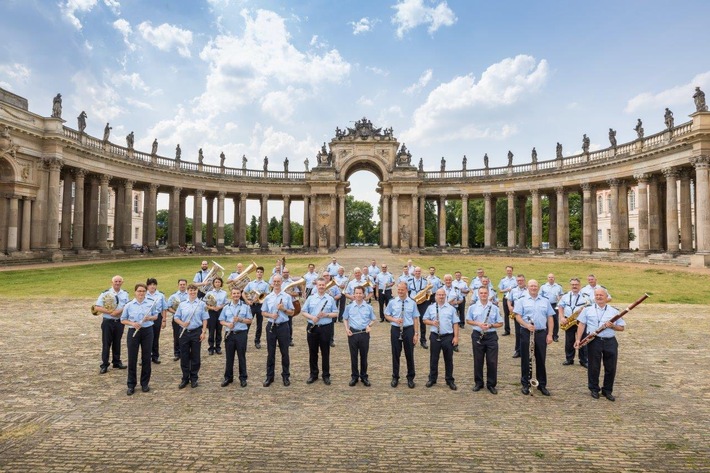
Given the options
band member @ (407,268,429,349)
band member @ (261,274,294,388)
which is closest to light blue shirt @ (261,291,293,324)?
band member @ (261,274,294,388)

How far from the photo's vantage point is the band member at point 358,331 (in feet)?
28.9

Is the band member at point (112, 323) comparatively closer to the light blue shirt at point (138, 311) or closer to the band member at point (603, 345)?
the light blue shirt at point (138, 311)

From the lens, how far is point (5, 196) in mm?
33219

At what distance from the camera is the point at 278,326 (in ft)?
30.0

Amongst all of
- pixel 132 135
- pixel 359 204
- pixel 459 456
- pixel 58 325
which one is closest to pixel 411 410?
pixel 459 456

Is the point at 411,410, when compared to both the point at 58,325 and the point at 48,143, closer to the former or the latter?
the point at 58,325

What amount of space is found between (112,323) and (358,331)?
6208 millimetres

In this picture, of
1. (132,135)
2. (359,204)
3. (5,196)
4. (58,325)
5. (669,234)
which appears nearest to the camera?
(58,325)

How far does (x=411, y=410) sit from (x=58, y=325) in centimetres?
1318

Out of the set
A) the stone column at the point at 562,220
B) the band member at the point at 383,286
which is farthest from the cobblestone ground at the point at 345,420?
the stone column at the point at 562,220

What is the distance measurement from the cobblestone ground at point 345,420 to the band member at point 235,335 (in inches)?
→ 13.4

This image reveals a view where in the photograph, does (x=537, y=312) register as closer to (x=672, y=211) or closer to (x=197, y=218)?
(x=672, y=211)

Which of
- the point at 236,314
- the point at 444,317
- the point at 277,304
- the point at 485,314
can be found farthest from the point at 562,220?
the point at 236,314

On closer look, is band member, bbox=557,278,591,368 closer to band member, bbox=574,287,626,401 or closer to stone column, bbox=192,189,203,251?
band member, bbox=574,287,626,401
